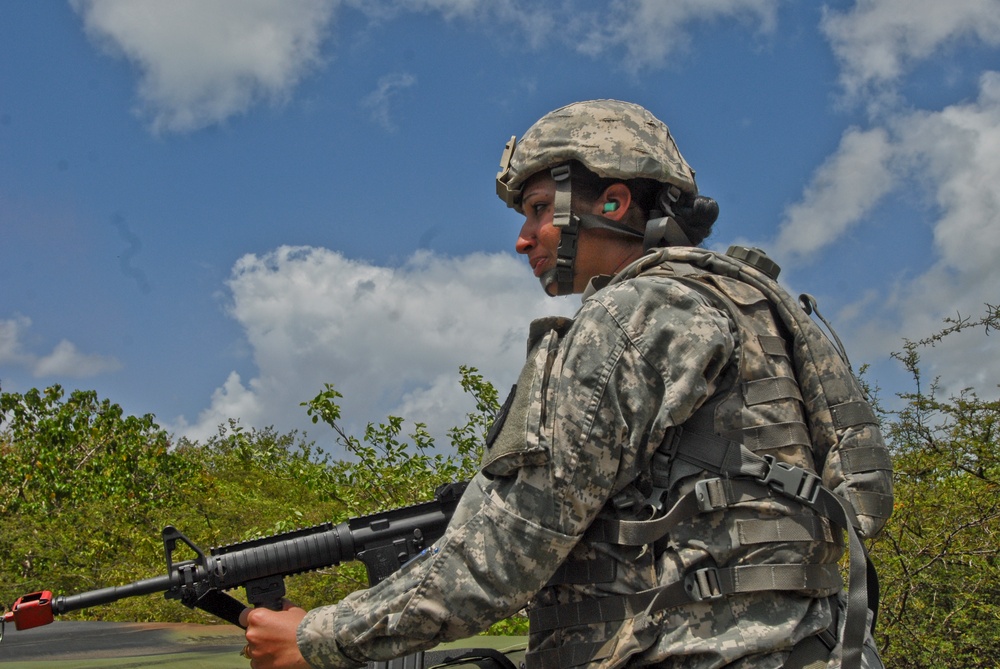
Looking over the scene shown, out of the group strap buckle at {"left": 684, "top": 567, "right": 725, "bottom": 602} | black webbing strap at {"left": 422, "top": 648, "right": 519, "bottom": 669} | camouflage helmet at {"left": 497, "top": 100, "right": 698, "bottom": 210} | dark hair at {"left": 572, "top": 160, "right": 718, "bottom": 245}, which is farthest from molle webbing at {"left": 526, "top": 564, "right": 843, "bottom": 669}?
camouflage helmet at {"left": 497, "top": 100, "right": 698, "bottom": 210}

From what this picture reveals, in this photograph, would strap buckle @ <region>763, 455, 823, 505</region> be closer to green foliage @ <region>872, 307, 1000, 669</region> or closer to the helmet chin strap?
the helmet chin strap

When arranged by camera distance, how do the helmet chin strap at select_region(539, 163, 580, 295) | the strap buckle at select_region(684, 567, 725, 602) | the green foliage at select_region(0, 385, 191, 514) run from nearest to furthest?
the strap buckle at select_region(684, 567, 725, 602) → the helmet chin strap at select_region(539, 163, 580, 295) → the green foliage at select_region(0, 385, 191, 514)

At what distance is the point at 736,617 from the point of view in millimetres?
2354

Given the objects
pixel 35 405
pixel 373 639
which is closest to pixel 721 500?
pixel 373 639

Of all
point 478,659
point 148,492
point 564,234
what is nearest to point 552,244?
point 564,234

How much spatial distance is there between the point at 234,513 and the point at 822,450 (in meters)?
9.25

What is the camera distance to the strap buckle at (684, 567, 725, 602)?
7.65ft

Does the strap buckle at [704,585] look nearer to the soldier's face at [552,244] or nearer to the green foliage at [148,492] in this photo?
the soldier's face at [552,244]

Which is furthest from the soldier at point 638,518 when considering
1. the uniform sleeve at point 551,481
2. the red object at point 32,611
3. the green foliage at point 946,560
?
the green foliage at point 946,560

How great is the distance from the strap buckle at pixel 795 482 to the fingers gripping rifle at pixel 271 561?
4.42 ft

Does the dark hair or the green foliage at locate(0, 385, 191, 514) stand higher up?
the green foliage at locate(0, 385, 191, 514)

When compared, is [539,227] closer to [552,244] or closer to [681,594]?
[552,244]

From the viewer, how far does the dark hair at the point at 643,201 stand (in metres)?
3.10

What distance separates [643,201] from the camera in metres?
3.16
